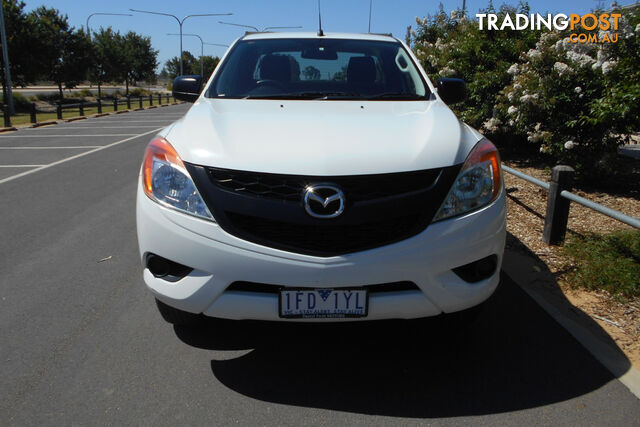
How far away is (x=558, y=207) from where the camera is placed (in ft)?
15.8

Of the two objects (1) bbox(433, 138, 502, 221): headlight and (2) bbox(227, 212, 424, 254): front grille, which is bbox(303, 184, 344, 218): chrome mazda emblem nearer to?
(2) bbox(227, 212, 424, 254): front grille

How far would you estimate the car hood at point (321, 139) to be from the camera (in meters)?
2.59

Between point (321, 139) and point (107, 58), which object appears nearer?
point (321, 139)

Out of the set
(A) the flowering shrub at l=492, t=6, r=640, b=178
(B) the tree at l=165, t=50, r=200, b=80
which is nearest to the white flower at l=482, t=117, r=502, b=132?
(A) the flowering shrub at l=492, t=6, r=640, b=178

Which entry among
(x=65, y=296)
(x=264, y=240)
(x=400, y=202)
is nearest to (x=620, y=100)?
(x=400, y=202)

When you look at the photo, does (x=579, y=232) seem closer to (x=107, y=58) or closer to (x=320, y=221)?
(x=320, y=221)

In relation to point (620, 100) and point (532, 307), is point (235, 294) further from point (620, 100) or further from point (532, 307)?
point (620, 100)

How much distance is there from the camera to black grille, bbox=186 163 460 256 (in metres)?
2.53

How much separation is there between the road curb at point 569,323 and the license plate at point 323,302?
1427 mm

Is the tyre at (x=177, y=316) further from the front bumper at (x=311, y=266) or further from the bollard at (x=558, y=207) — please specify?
the bollard at (x=558, y=207)

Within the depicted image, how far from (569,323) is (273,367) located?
187 centimetres

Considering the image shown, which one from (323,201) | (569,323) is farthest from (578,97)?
(323,201)

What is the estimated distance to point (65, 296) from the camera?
12.8ft

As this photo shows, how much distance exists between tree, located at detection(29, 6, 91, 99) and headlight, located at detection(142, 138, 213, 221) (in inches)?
1557
